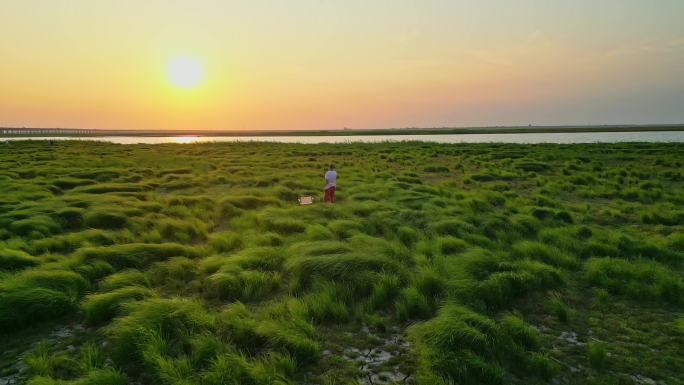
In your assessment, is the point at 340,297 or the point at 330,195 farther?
the point at 330,195

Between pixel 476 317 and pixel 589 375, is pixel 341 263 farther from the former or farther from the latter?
pixel 589 375

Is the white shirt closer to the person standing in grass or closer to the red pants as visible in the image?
the person standing in grass

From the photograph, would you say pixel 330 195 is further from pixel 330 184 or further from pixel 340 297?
pixel 340 297

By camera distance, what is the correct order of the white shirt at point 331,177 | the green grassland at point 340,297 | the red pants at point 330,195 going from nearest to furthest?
the green grassland at point 340,297
the white shirt at point 331,177
the red pants at point 330,195

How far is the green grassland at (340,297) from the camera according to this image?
442cm

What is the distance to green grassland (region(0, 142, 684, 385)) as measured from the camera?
4.42 m

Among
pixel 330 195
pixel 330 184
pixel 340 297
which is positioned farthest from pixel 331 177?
pixel 340 297

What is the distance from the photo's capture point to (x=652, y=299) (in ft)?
20.9

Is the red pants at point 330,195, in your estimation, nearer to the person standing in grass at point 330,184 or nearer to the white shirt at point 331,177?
the person standing in grass at point 330,184

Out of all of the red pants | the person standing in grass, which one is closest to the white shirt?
the person standing in grass

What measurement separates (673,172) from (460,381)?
26.6 meters

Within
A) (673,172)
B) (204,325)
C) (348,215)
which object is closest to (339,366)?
(204,325)

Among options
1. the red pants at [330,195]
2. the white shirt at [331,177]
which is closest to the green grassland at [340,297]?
the white shirt at [331,177]

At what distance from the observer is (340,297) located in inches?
240
